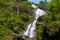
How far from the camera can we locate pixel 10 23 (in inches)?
1108

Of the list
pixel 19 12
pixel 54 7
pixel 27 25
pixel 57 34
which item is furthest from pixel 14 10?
pixel 57 34

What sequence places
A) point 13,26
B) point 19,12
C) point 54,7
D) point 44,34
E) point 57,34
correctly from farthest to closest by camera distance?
point 19,12, point 54,7, point 13,26, point 44,34, point 57,34

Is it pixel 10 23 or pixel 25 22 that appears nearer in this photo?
pixel 10 23

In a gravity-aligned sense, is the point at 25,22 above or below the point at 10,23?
below

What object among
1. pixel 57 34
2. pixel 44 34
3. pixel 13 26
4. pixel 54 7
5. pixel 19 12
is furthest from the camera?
pixel 19 12

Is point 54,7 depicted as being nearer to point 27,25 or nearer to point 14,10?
point 27,25

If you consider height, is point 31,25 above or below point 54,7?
below

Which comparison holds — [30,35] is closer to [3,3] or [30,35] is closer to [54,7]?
[54,7]

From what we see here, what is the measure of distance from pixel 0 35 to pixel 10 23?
6030 millimetres

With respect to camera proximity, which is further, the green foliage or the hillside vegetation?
the green foliage

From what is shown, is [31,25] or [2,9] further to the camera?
[2,9]

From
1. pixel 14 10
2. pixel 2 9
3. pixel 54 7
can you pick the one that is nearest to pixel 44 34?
pixel 54 7

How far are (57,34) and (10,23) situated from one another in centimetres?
898

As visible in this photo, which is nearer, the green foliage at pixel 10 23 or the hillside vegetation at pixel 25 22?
the hillside vegetation at pixel 25 22
